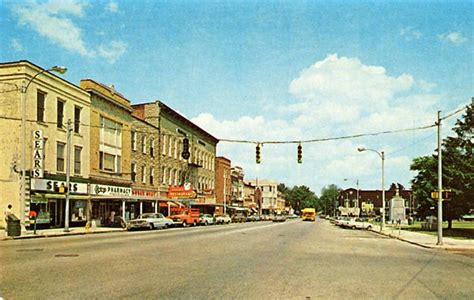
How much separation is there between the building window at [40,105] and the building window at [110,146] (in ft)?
25.2

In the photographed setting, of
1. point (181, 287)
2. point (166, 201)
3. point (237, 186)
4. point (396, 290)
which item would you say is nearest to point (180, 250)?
point (181, 287)

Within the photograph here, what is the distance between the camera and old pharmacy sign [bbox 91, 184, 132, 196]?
4438 centimetres

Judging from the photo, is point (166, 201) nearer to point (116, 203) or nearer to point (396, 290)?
point (116, 203)

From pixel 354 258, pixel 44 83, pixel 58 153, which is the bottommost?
pixel 354 258

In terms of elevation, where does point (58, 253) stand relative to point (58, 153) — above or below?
below

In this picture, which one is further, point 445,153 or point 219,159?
point 219,159

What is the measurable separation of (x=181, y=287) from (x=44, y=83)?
2994 centimetres

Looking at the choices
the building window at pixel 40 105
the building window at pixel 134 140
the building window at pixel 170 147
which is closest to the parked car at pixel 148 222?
the building window at pixel 134 140

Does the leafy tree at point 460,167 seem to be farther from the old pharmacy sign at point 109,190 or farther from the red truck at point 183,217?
the old pharmacy sign at point 109,190

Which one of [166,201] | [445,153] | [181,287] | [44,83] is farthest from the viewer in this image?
[166,201]

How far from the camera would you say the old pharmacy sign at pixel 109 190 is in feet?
146

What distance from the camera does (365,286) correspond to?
11875 mm

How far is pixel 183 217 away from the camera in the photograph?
171ft

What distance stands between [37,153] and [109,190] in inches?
506
